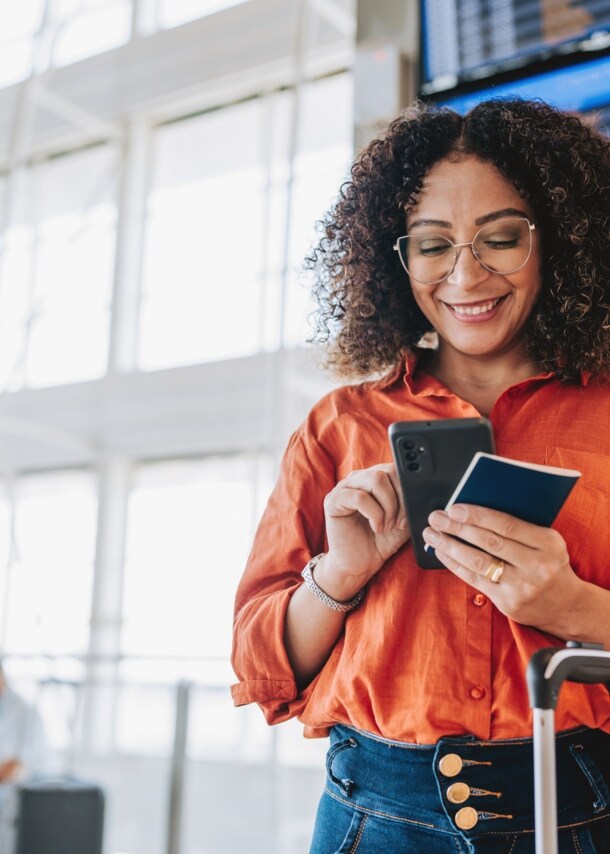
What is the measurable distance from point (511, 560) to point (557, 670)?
13 cm

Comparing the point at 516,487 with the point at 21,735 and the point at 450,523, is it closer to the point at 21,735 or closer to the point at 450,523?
the point at 450,523

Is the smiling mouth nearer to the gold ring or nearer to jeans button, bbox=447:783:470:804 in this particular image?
the gold ring

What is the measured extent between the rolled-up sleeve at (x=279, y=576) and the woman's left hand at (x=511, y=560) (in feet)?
0.73

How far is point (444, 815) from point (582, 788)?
0.41 ft

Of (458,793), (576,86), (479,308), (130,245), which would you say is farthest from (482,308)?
(130,245)

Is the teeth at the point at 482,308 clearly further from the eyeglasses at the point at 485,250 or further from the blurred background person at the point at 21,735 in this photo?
the blurred background person at the point at 21,735

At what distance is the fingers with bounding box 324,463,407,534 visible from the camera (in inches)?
36.9

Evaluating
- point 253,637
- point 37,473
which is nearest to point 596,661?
point 253,637

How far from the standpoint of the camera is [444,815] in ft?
2.97

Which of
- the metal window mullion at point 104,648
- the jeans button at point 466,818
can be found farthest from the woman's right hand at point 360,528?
the metal window mullion at point 104,648

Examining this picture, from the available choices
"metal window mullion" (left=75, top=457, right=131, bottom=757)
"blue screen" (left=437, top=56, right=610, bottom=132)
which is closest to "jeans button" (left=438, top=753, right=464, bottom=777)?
"blue screen" (left=437, top=56, right=610, bottom=132)

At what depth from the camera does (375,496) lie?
0.94 metres

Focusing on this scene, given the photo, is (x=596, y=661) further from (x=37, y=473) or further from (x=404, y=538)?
(x=37, y=473)

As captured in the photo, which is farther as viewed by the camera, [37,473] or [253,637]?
[37,473]
